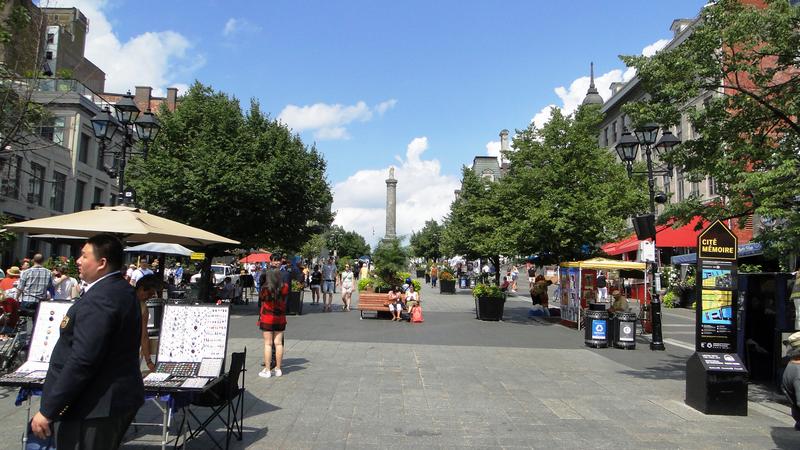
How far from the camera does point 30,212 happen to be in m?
32.9

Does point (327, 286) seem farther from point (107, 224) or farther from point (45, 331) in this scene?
point (45, 331)

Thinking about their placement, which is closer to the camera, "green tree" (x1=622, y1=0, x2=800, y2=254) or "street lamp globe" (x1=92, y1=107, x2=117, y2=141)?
"green tree" (x1=622, y1=0, x2=800, y2=254)

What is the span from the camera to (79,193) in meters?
38.6

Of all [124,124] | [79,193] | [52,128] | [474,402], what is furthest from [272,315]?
[79,193]

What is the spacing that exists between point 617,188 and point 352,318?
9987 mm

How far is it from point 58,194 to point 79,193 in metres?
2.67

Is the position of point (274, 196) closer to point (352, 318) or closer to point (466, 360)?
point (352, 318)

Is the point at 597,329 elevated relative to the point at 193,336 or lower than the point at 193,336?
lower

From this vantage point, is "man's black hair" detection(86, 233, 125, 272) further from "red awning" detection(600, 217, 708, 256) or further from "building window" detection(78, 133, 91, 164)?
"building window" detection(78, 133, 91, 164)

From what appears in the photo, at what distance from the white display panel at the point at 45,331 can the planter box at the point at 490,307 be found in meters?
15.1

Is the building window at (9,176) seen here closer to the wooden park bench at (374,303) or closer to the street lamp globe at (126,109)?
the street lamp globe at (126,109)

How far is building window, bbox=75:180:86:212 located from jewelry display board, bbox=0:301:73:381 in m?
36.6

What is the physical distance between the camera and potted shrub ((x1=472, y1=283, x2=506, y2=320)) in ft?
63.9

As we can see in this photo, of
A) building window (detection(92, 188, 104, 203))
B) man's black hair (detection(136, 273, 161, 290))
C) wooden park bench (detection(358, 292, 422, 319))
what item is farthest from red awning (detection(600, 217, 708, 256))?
building window (detection(92, 188, 104, 203))
